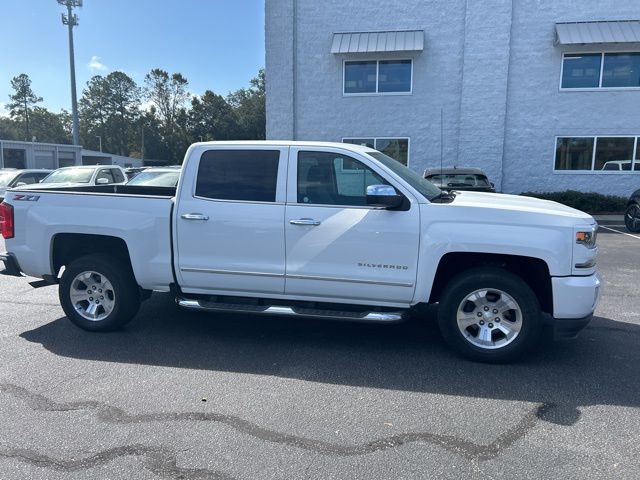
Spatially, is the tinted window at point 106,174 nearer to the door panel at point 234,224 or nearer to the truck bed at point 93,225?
the truck bed at point 93,225

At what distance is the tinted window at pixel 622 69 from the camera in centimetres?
1642

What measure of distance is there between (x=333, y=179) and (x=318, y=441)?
8.03 ft

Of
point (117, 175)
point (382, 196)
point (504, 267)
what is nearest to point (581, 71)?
point (504, 267)

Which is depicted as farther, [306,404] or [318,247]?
[318,247]

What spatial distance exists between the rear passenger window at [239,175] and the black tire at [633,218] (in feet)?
37.1

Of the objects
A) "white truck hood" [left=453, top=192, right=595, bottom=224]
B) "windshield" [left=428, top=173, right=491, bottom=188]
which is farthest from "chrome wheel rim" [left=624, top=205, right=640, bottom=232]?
"white truck hood" [left=453, top=192, right=595, bottom=224]

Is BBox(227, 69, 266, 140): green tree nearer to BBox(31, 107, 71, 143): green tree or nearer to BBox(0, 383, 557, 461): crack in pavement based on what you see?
BBox(31, 107, 71, 143): green tree

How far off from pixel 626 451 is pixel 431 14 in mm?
16719

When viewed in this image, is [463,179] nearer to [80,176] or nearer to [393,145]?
[393,145]

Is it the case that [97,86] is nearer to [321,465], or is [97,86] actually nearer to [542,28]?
[542,28]

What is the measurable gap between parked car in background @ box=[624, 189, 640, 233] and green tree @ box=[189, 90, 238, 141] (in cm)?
6502

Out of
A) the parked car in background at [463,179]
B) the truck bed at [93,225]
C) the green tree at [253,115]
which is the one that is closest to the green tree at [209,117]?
the green tree at [253,115]

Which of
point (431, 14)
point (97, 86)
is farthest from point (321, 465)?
point (97, 86)

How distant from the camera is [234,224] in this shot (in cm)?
478
